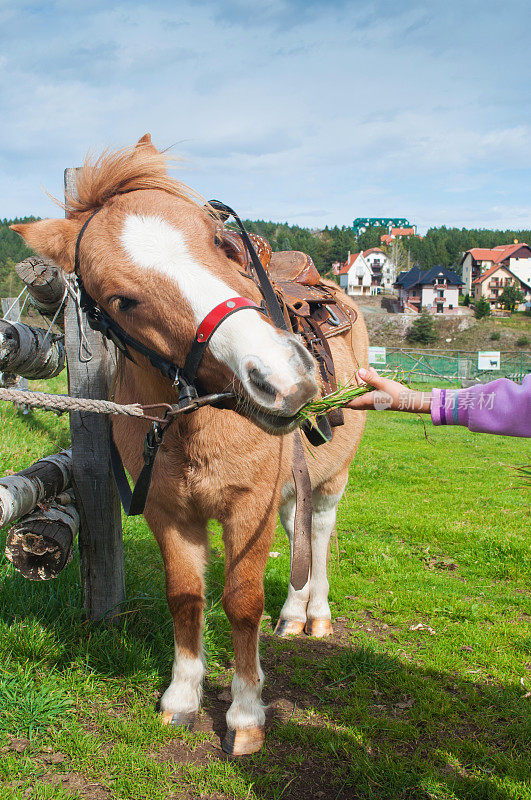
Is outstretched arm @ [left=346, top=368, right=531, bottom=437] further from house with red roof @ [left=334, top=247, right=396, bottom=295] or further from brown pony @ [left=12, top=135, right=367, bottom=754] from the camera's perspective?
house with red roof @ [left=334, top=247, right=396, bottom=295]

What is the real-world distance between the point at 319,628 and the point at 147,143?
2.97 meters

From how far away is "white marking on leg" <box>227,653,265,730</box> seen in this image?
2.46 metres

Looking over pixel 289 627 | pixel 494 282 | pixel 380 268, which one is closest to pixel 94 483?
pixel 289 627


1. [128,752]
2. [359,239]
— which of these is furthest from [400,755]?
[359,239]

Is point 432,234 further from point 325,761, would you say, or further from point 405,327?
point 325,761

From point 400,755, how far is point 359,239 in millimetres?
138687

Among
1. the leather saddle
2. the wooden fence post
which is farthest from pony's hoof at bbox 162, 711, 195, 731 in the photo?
the leather saddle

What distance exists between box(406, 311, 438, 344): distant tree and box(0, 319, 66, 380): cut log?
50190 mm

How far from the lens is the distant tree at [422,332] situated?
50.9m

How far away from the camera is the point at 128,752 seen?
2287 mm

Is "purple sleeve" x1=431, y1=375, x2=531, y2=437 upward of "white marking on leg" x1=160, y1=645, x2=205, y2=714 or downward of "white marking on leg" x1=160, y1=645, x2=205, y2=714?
upward

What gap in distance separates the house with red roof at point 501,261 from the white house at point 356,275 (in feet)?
54.1

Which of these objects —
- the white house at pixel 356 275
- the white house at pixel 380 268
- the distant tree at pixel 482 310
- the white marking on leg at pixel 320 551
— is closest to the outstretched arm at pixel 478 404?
the white marking on leg at pixel 320 551

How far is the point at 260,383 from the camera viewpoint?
160 cm
